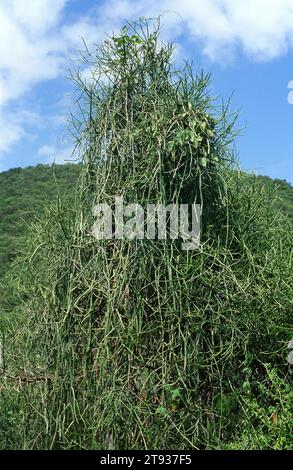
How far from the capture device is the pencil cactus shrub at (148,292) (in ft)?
10.8

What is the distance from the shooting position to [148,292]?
343 cm

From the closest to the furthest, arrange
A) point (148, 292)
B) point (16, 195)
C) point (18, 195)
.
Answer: point (148, 292), point (18, 195), point (16, 195)

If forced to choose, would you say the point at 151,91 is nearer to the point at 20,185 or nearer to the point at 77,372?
the point at 77,372

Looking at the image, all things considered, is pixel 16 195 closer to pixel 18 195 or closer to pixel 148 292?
pixel 18 195

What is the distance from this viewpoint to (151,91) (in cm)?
375

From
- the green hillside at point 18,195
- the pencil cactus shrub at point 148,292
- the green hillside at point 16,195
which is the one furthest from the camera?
the green hillside at point 16,195

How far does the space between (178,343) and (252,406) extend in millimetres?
524

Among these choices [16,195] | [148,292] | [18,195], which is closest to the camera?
[148,292]

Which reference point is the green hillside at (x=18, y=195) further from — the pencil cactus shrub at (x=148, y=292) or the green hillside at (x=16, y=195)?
the pencil cactus shrub at (x=148, y=292)

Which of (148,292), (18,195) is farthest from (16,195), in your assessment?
(148,292)

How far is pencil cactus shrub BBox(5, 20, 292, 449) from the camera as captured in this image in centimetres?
330

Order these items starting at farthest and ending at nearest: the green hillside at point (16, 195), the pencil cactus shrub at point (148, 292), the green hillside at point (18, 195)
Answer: the green hillside at point (16, 195), the green hillside at point (18, 195), the pencil cactus shrub at point (148, 292)

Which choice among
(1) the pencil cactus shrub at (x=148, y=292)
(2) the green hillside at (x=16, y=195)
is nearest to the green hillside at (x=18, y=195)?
(2) the green hillside at (x=16, y=195)

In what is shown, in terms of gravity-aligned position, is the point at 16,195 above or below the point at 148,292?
above
